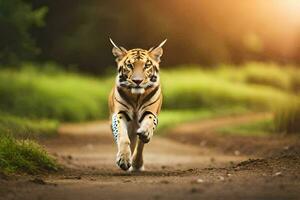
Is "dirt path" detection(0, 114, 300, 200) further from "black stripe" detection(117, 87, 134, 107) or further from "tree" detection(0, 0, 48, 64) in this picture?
"tree" detection(0, 0, 48, 64)

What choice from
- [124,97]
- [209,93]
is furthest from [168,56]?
[124,97]

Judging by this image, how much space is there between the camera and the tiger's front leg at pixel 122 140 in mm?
10969

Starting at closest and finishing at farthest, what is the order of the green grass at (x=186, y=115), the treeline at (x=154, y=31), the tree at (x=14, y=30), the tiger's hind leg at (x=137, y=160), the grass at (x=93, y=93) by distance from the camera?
the tiger's hind leg at (x=137, y=160) → the tree at (x=14, y=30) → the green grass at (x=186, y=115) → the grass at (x=93, y=93) → the treeline at (x=154, y=31)

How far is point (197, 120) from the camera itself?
90.5 feet

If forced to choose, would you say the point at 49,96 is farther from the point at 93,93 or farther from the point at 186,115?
the point at 186,115

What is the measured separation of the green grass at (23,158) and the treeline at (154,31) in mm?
18079

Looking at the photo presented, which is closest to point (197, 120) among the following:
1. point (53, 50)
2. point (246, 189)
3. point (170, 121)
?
point (170, 121)

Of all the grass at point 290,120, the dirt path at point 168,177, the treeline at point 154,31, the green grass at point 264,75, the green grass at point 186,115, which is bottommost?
the dirt path at point 168,177

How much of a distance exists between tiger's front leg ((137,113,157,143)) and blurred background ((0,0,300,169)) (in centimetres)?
930

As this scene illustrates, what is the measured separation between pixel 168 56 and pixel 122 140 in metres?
28.2

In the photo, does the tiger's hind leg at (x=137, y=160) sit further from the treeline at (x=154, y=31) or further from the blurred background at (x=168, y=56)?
the treeline at (x=154, y=31)

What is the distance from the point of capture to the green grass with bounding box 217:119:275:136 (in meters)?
21.8

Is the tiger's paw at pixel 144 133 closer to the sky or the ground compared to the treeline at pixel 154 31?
closer to the ground

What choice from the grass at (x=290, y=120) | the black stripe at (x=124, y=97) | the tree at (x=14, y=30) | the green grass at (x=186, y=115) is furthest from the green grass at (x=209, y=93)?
the black stripe at (x=124, y=97)
